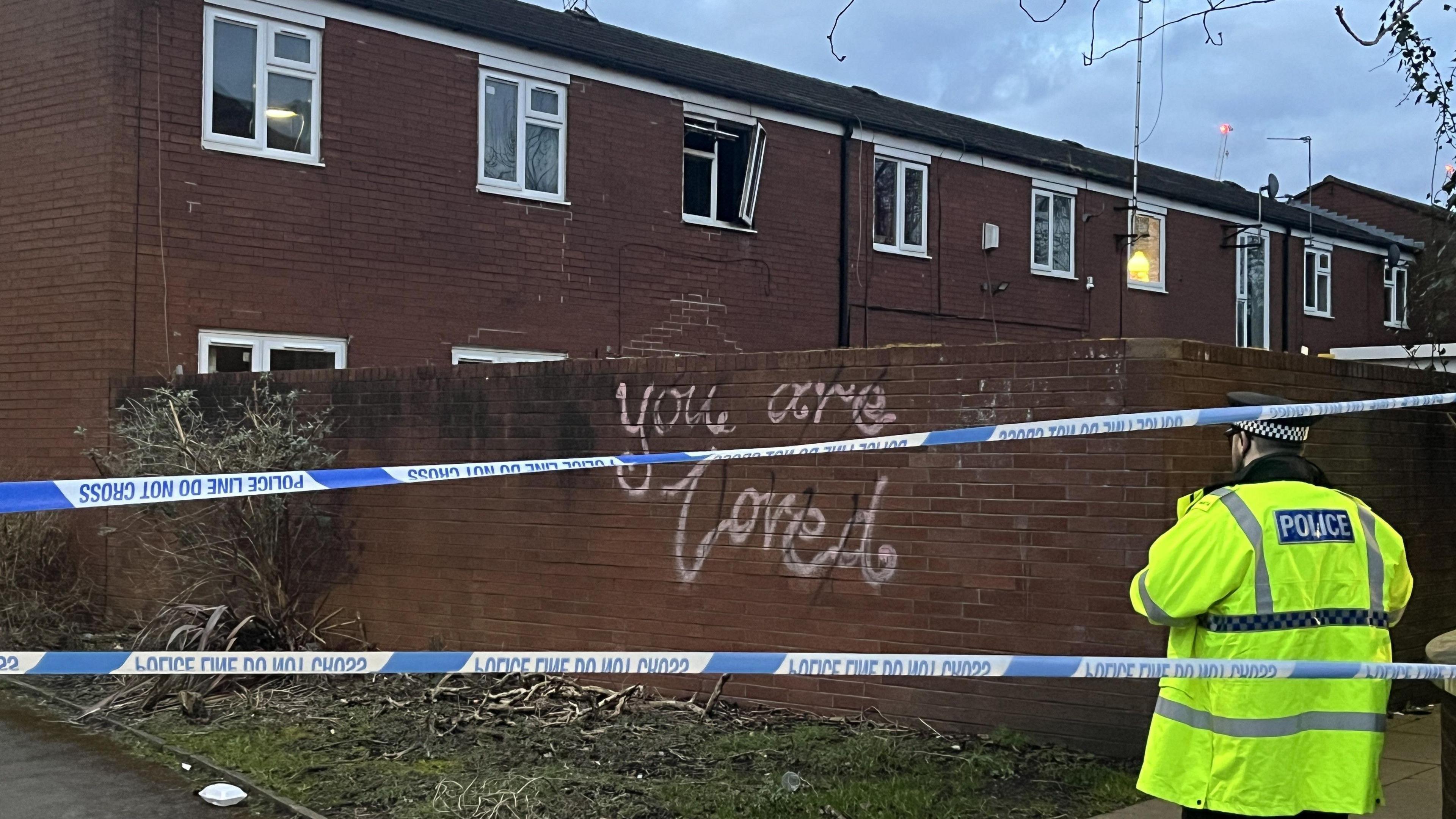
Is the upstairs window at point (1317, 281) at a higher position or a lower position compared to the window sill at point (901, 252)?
higher

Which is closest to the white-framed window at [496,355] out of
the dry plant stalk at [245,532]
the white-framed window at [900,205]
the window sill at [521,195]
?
the window sill at [521,195]

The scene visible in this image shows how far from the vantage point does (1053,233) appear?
64.9 feet

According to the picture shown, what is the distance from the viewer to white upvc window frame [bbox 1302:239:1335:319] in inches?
972

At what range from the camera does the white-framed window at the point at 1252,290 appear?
23.0m

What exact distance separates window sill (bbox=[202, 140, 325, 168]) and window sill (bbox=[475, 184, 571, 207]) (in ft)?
5.82

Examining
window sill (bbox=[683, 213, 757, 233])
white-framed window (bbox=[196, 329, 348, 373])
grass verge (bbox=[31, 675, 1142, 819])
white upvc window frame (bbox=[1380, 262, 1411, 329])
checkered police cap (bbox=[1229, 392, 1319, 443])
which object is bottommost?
grass verge (bbox=[31, 675, 1142, 819])

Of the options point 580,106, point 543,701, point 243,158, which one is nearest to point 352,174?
point 243,158

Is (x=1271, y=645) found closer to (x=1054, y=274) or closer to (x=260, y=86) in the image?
(x=260, y=86)

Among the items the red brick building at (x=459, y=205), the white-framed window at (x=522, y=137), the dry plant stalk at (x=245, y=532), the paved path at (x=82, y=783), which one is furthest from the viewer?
the white-framed window at (x=522, y=137)

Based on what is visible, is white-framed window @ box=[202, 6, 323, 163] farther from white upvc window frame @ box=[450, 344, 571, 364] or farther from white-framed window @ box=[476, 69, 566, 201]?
white upvc window frame @ box=[450, 344, 571, 364]

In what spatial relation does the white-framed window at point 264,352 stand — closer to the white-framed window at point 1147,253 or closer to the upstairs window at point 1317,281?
the white-framed window at point 1147,253

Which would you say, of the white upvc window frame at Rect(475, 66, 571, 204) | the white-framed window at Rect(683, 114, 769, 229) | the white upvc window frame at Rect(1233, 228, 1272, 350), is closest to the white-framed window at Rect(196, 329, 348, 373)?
the white upvc window frame at Rect(475, 66, 571, 204)

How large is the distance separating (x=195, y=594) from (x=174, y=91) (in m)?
4.85

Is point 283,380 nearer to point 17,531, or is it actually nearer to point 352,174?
point 17,531
